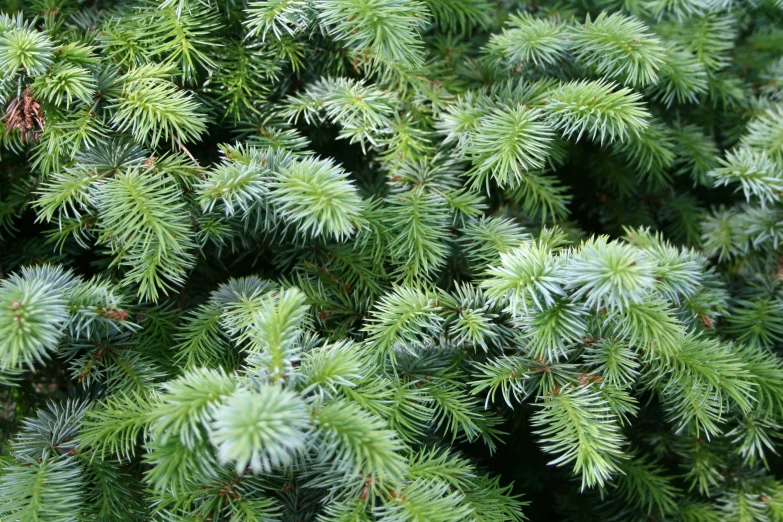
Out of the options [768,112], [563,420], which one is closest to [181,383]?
[563,420]

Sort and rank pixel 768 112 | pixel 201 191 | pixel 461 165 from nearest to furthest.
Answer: pixel 201 191, pixel 461 165, pixel 768 112

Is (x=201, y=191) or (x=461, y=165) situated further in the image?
(x=461, y=165)

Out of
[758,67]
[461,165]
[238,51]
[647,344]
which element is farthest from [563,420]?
[758,67]

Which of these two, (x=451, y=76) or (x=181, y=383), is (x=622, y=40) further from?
(x=181, y=383)

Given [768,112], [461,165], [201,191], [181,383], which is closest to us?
[181,383]

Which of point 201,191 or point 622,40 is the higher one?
point 622,40

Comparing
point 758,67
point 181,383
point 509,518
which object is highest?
point 758,67
